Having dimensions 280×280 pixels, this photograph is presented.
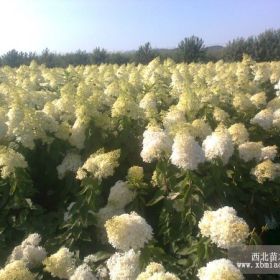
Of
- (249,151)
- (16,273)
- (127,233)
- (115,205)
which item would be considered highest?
(249,151)

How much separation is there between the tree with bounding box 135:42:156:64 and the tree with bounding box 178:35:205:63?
85.6 inches

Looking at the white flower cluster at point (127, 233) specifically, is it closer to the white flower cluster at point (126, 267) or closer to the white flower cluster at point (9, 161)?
the white flower cluster at point (126, 267)

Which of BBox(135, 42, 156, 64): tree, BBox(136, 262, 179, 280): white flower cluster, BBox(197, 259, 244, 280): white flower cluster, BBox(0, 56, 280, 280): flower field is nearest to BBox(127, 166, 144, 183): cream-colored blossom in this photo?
BBox(0, 56, 280, 280): flower field

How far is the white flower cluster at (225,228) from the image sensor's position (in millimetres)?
2637

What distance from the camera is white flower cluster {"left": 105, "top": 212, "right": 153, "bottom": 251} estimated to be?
270cm

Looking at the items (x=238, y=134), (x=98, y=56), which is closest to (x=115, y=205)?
(x=238, y=134)

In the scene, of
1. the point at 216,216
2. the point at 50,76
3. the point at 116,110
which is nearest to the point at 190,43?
the point at 50,76

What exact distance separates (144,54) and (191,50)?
2880 millimetres

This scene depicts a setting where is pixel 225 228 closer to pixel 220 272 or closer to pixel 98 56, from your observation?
pixel 220 272

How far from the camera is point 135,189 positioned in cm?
359

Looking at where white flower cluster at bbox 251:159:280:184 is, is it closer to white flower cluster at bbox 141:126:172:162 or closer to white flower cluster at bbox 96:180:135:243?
white flower cluster at bbox 141:126:172:162

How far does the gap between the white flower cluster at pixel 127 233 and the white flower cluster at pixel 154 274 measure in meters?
0.21

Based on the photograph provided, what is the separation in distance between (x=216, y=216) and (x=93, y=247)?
44.5 inches

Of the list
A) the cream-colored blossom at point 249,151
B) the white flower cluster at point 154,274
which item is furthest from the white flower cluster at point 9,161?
the cream-colored blossom at point 249,151
